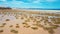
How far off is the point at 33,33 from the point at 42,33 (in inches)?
22.9

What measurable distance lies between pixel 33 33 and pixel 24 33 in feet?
1.91

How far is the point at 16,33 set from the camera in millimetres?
8398

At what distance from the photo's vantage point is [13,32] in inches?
340

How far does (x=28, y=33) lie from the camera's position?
8.51 meters

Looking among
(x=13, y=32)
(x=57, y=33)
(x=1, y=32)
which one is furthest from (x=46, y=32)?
(x=1, y=32)

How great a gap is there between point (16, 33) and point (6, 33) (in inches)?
25.1

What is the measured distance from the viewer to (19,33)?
8.43 meters

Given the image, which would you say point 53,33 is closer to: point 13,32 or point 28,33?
point 28,33

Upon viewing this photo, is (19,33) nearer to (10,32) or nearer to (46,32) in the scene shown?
(10,32)

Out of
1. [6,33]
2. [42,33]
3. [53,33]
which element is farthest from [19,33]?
[53,33]

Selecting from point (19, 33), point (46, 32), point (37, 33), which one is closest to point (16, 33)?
point (19, 33)

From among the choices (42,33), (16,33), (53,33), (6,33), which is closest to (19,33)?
(16,33)

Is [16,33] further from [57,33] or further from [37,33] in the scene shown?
[57,33]

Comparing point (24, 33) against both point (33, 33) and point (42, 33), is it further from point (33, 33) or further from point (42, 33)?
point (42, 33)
